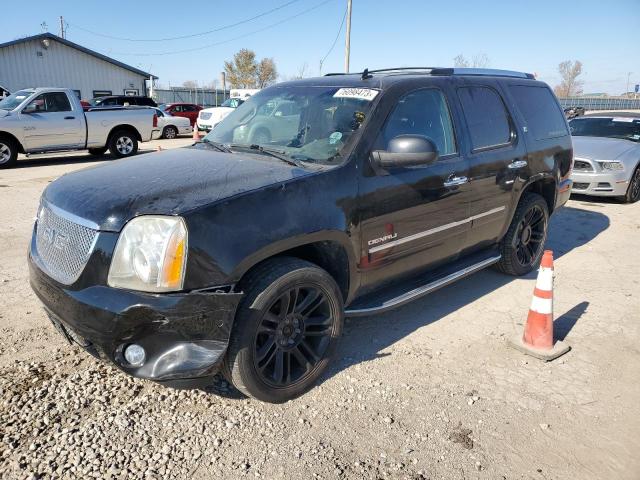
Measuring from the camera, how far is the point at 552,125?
525 cm

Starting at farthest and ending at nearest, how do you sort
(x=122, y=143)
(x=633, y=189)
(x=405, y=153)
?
(x=122, y=143) < (x=633, y=189) < (x=405, y=153)

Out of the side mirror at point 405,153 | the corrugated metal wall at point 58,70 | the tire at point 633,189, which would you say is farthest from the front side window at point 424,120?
the corrugated metal wall at point 58,70

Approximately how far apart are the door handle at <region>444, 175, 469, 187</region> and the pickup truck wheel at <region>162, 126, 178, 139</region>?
62.3 feet

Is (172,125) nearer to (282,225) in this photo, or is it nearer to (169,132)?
(169,132)

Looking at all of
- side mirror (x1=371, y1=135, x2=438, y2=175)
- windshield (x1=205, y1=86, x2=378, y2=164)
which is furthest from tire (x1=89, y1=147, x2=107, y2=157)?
side mirror (x1=371, y1=135, x2=438, y2=175)

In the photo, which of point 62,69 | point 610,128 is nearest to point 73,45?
point 62,69

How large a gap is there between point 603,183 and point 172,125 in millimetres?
16961

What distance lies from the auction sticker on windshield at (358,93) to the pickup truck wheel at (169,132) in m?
18.8

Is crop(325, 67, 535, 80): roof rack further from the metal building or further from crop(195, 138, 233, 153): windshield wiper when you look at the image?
the metal building

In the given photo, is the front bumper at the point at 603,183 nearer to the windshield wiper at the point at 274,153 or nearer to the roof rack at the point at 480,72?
the roof rack at the point at 480,72

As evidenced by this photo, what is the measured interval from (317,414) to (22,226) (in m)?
5.47

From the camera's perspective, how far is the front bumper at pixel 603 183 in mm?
8867

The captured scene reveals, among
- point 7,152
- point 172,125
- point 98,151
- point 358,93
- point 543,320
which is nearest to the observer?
point 358,93

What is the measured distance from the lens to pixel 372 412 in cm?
294
